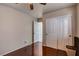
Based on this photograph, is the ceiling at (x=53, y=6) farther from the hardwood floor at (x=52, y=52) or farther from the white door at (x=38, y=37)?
the hardwood floor at (x=52, y=52)

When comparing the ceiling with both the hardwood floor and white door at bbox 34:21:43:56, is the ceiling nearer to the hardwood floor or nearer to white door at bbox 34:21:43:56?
white door at bbox 34:21:43:56

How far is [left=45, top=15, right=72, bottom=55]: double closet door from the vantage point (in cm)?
151

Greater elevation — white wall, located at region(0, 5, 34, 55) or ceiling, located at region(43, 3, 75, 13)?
ceiling, located at region(43, 3, 75, 13)

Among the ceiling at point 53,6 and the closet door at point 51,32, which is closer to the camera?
the ceiling at point 53,6

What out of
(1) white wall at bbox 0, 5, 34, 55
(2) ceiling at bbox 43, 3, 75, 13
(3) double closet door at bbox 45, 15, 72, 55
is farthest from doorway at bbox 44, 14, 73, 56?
(1) white wall at bbox 0, 5, 34, 55

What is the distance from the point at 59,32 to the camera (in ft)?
5.06

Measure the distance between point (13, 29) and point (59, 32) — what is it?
2.34 ft

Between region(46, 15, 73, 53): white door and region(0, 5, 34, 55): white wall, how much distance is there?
0.31 metres

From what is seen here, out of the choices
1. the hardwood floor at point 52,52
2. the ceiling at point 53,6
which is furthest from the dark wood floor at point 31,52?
the ceiling at point 53,6

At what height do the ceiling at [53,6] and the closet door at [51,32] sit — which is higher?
the ceiling at [53,6]

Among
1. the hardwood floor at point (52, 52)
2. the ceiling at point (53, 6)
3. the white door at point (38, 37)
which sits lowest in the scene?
the hardwood floor at point (52, 52)

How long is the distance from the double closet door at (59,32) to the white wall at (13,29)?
12.0 inches

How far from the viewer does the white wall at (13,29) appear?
1490mm

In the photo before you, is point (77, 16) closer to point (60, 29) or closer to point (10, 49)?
point (60, 29)
